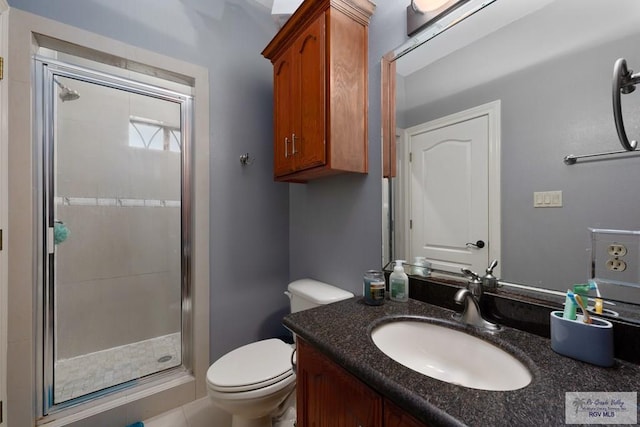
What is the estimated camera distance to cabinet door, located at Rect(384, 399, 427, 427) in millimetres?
539

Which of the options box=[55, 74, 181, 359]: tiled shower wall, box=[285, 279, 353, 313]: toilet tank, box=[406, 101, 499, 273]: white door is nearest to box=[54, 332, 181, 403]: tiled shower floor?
box=[55, 74, 181, 359]: tiled shower wall

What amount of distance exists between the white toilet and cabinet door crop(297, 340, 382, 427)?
363 mm

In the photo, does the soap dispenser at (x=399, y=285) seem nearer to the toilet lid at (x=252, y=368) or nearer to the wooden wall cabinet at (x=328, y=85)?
the wooden wall cabinet at (x=328, y=85)

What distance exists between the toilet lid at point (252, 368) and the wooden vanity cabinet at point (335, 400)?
382 millimetres

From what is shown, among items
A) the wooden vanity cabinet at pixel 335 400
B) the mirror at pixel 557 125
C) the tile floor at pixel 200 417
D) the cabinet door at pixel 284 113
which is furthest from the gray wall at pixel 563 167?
the tile floor at pixel 200 417

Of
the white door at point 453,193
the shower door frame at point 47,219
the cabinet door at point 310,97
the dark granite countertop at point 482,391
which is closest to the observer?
the dark granite countertop at point 482,391

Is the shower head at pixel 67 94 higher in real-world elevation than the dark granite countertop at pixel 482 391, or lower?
higher

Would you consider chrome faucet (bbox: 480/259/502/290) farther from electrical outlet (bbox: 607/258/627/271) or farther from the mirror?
electrical outlet (bbox: 607/258/627/271)

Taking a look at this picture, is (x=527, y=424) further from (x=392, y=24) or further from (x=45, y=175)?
(x=45, y=175)

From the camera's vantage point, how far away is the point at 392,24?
4.06 feet

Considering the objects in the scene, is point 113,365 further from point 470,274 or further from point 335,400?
point 470,274

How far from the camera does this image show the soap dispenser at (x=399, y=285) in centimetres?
110

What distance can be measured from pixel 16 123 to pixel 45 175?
291 millimetres

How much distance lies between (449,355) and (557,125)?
776 millimetres
